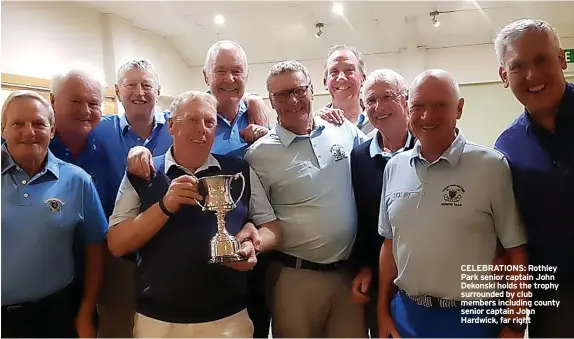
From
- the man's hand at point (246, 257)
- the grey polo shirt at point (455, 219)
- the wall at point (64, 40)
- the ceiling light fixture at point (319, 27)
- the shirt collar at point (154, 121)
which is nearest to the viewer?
the grey polo shirt at point (455, 219)

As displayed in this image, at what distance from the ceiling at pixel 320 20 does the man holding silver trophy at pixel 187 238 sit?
392 centimetres

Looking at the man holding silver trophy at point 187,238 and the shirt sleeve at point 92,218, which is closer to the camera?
the man holding silver trophy at point 187,238

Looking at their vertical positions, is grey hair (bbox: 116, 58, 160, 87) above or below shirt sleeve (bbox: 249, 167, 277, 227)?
above

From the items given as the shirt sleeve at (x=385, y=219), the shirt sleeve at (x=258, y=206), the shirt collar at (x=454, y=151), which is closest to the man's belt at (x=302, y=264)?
the shirt sleeve at (x=258, y=206)

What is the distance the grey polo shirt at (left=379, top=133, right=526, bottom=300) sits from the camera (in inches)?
64.1

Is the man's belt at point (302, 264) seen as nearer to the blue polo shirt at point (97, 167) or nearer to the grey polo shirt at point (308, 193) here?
the grey polo shirt at point (308, 193)

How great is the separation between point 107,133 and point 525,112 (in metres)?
1.67

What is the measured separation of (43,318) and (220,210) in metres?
0.76

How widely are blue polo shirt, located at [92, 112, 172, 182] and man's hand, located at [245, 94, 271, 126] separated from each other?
1.27 feet

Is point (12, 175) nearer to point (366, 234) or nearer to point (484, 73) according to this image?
point (366, 234)

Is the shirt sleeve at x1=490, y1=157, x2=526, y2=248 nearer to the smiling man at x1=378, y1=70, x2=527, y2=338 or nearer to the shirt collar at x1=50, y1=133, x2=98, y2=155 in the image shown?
the smiling man at x1=378, y1=70, x2=527, y2=338

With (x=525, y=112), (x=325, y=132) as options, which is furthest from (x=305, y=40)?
(x=525, y=112)

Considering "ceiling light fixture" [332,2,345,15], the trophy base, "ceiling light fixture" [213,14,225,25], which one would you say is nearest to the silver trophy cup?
the trophy base

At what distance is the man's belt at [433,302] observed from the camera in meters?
1.65
